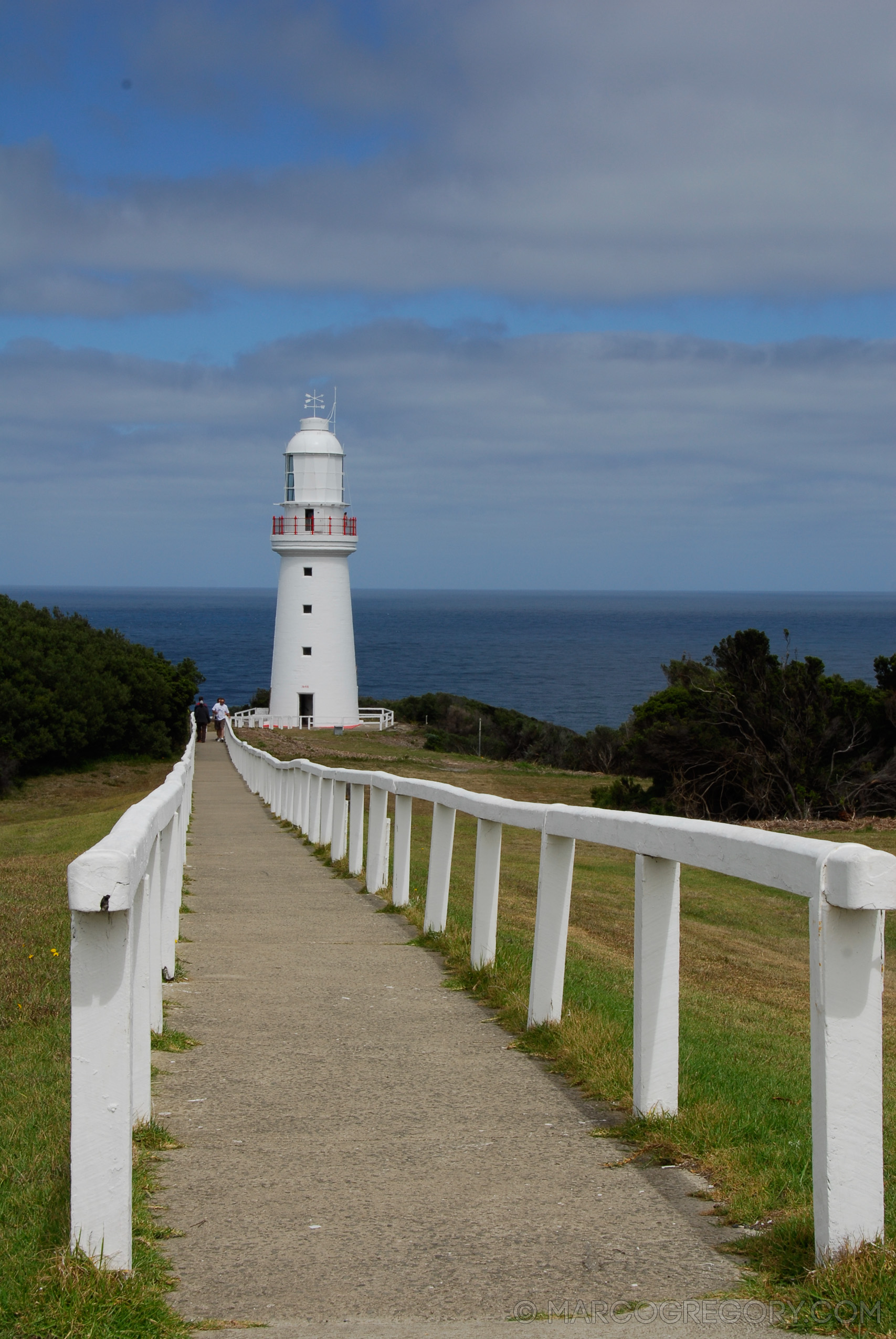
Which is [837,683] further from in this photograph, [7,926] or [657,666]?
Answer: [657,666]

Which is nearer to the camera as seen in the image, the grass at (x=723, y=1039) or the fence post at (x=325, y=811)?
the grass at (x=723, y=1039)

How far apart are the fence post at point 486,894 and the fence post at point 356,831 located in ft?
17.4

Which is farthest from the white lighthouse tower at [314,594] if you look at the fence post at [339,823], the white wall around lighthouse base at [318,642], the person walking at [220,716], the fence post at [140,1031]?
the fence post at [140,1031]

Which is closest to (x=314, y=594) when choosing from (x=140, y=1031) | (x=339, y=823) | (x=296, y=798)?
(x=296, y=798)

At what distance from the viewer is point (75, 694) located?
41.8 m

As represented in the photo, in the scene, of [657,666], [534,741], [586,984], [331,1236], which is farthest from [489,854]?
[657,666]

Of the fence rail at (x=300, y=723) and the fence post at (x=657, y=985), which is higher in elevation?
the fence post at (x=657, y=985)

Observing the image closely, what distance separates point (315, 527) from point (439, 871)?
46317 mm

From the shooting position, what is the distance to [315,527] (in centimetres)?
5416

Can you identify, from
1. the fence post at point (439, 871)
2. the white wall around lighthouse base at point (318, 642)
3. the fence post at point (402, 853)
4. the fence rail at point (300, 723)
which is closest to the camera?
the fence post at point (439, 871)

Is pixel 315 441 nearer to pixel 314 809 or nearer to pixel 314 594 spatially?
pixel 314 594

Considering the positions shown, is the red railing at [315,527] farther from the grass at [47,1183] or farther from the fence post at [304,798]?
the grass at [47,1183]

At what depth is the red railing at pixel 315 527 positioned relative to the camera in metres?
54.1

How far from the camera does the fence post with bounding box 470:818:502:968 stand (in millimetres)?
7035
